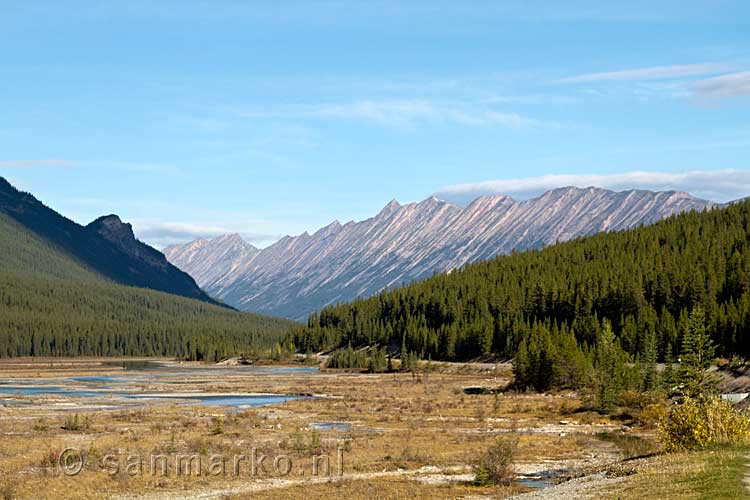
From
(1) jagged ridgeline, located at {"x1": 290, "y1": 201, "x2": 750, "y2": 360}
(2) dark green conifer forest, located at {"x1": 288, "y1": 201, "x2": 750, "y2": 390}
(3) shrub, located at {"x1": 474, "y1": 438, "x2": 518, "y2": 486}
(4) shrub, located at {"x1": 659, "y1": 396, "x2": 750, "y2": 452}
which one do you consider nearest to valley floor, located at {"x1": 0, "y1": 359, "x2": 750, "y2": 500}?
(3) shrub, located at {"x1": 474, "y1": 438, "x2": 518, "y2": 486}

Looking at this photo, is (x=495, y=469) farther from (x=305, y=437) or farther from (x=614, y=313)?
(x=614, y=313)

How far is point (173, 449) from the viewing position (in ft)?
169

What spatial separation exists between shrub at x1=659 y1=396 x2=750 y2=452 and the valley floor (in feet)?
6.05

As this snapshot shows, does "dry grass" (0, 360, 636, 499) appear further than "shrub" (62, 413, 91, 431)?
No

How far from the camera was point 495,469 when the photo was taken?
43406mm

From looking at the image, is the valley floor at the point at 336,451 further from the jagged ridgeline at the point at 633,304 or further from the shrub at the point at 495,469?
the jagged ridgeline at the point at 633,304

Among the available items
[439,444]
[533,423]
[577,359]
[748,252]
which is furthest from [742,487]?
[748,252]

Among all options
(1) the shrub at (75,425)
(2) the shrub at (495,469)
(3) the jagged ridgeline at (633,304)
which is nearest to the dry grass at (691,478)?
(2) the shrub at (495,469)

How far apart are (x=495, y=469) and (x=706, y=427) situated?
10.0m

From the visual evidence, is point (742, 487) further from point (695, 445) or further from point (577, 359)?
point (577, 359)

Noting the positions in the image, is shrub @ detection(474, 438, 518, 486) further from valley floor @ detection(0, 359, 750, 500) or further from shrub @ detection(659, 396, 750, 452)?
shrub @ detection(659, 396, 750, 452)

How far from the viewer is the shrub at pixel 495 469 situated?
4288 centimetres

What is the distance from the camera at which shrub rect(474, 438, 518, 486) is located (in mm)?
42875

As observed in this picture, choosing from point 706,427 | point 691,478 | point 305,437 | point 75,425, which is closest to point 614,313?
point 305,437
